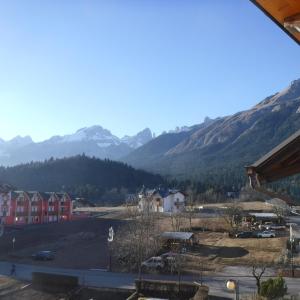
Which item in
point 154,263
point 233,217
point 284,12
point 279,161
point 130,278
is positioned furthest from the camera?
point 233,217

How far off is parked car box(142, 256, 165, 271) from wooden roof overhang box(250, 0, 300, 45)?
37.0 metres

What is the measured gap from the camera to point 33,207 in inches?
3009

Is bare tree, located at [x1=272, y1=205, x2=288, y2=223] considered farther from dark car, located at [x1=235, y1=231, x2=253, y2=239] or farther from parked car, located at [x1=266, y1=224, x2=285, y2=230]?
dark car, located at [x1=235, y1=231, x2=253, y2=239]

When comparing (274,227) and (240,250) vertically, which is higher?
(274,227)

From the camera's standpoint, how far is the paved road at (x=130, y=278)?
1207 inches

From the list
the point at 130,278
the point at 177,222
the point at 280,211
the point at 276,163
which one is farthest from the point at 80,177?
the point at 276,163

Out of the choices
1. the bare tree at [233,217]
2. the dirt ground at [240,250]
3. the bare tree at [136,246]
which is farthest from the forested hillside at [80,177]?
the bare tree at [136,246]

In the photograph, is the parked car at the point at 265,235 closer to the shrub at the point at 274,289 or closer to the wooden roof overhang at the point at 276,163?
the shrub at the point at 274,289

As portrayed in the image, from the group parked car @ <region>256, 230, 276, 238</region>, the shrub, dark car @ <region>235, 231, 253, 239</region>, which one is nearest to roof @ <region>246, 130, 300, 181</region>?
the shrub

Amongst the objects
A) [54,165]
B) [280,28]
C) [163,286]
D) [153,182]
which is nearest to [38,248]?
[163,286]

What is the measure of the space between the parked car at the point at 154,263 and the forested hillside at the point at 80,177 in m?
95.9

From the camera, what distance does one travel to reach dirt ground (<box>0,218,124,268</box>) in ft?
147

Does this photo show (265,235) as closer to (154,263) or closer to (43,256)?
(154,263)

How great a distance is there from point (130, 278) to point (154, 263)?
3822mm
